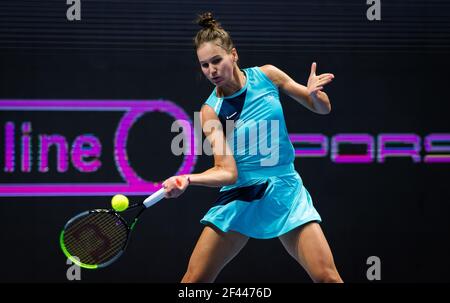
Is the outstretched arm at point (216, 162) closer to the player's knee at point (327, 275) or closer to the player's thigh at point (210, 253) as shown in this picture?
the player's thigh at point (210, 253)

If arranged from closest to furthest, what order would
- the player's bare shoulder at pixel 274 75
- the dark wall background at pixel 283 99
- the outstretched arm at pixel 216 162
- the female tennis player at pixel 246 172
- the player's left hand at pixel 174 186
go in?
the player's left hand at pixel 174 186
the outstretched arm at pixel 216 162
the female tennis player at pixel 246 172
the player's bare shoulder at pixel 274 75
the dark wall background at pixel 283 99

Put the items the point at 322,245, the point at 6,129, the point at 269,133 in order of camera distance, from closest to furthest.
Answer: the point at 322,245, the point at 269,133, the point at 6,129

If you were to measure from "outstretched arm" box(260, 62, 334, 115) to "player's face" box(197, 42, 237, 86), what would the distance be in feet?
0.99

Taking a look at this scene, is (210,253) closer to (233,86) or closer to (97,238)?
(97,238)

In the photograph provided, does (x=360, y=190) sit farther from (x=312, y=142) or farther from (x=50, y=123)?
(x=50, y=123)

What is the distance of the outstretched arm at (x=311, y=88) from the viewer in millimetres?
3560

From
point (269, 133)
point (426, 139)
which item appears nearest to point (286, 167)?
point (269, 133)

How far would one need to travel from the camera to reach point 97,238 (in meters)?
3.56

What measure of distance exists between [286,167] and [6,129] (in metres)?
2.42

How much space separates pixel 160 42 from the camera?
535cm

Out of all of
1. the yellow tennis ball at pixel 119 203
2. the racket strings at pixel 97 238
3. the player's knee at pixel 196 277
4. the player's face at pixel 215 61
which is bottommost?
the player's knee at pixel 196 277

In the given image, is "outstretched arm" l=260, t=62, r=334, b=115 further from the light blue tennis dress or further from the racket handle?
the racket handle

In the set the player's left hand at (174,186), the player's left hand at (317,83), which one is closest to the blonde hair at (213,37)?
the player's left hand at (317,83)

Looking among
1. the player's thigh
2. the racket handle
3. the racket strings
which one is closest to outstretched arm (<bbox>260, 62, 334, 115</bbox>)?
the player's thigh
